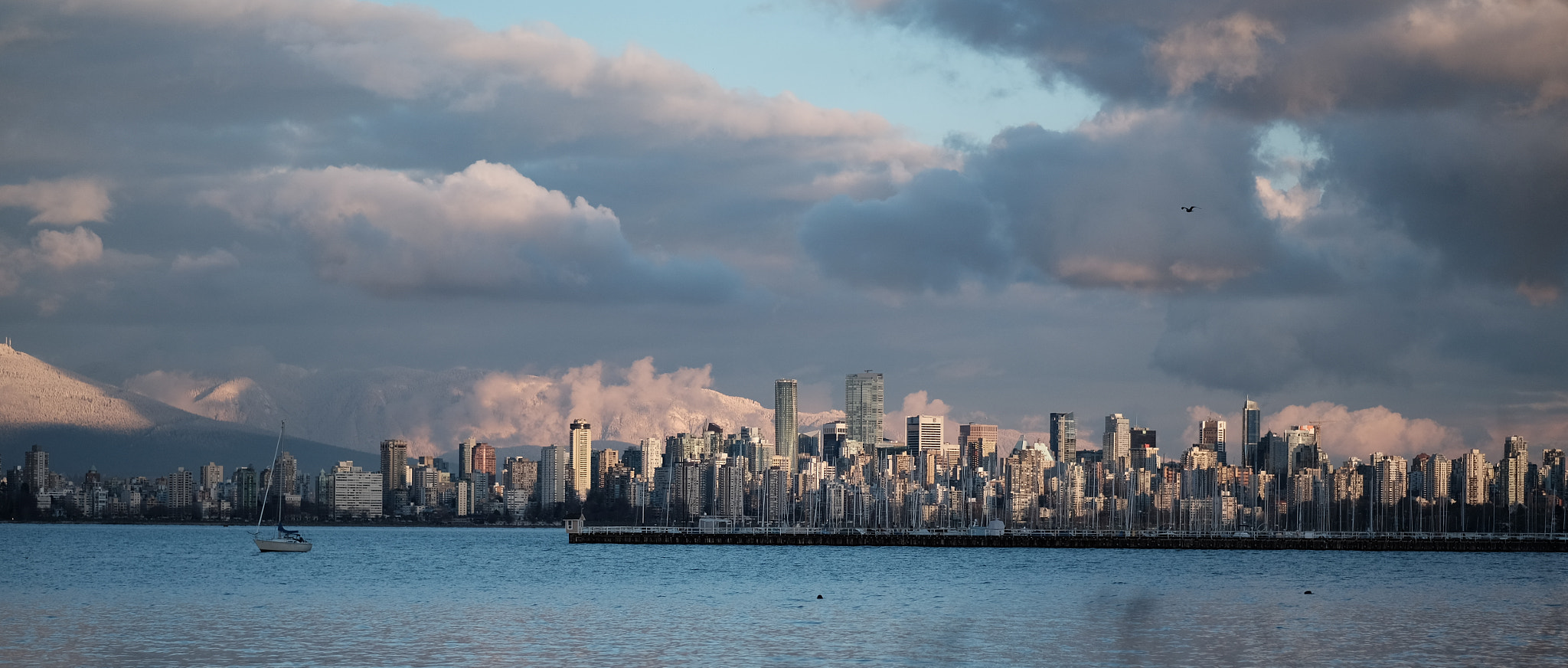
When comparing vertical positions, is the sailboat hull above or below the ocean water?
below

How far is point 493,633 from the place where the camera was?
2196 inches

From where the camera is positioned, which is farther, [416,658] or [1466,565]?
[1466,565]

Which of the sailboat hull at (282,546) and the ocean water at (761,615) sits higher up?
the ocean water at (761,615)

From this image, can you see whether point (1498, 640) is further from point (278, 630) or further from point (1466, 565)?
point (1466, 565)

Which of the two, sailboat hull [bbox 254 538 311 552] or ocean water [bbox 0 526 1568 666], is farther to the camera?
sailboat hull [bbox 254 538 311 552]

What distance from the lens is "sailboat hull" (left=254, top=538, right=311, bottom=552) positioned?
6368 inches

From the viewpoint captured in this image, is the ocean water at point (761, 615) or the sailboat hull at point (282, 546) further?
the sailboat hull at point (282, 546)

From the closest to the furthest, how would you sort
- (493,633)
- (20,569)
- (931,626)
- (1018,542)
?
(493,633)
(931,626)
(20,569)
(1018,542)

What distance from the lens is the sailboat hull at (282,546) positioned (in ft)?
531

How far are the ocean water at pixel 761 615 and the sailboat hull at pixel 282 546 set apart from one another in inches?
1099

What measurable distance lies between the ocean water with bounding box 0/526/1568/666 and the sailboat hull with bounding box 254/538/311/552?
2792 cm

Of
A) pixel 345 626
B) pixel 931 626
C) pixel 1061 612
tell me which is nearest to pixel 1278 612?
pixel 1061 612

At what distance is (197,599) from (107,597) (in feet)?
18.3

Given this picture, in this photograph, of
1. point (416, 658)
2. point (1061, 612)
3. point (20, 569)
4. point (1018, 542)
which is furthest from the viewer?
point (1018, 542)
